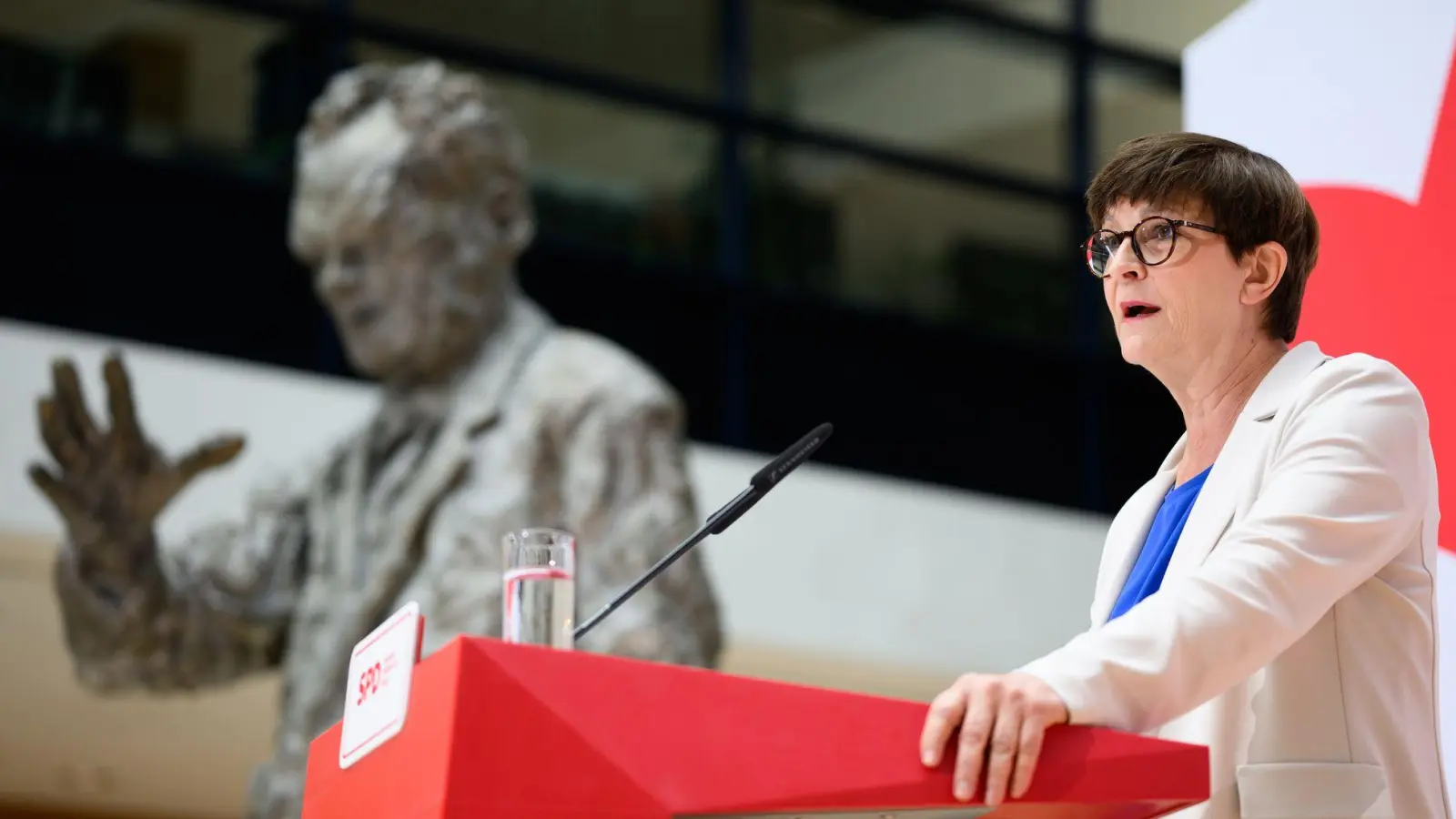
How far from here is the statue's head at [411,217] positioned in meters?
5.62

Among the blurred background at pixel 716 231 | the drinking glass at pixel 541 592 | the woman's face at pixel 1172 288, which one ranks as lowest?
the drinking glass at pixel 541 592

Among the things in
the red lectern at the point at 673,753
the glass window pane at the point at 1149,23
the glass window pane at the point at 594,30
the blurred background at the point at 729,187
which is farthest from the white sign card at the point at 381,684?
the glass window pane at the point at 1149,23

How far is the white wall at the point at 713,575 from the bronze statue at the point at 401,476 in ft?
9.44

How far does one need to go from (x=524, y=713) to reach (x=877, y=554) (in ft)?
29.4

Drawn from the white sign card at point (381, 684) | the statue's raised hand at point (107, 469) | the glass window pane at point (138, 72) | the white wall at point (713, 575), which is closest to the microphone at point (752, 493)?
the white sign card at point (381, 684)

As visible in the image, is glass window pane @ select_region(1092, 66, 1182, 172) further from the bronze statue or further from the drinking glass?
the drinking glass

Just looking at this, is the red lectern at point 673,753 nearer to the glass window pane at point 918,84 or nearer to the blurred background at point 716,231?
the blurred background at point 716,231

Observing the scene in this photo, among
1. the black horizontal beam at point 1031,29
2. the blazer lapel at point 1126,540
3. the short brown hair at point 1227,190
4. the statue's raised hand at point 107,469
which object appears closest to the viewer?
the short brown hair at point 1227,190

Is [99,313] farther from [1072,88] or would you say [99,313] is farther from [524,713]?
[524,713]

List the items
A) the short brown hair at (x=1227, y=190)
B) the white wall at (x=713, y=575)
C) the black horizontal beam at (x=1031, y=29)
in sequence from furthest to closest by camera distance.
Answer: the black horizontal beam at (x=1031, y=29) < the white wall at (x=713, y=575) < the short brown hair at (x=1227, y=190)

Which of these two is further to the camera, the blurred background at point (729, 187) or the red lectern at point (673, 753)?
the blurred background at point (729, 187)

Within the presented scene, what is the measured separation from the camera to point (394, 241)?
565 centimetres

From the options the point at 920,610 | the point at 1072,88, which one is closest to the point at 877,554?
the point at 920,610

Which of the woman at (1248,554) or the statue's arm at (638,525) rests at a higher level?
the statue's arm at (638,525)
